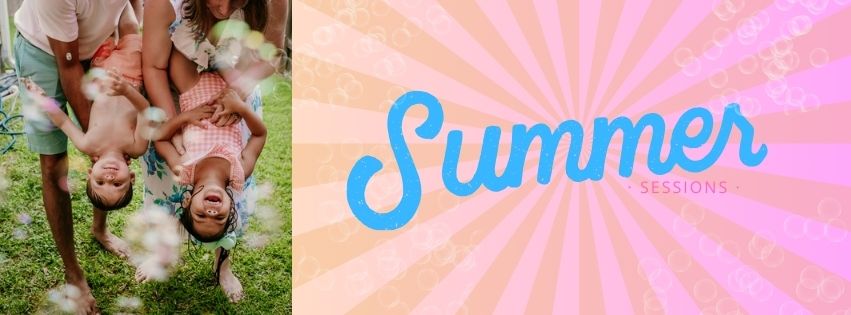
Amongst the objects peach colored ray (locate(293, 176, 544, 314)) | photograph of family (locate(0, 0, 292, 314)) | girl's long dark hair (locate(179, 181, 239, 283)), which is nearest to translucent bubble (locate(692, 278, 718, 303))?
peach colored ray (locate(293, 176, 544, 314))

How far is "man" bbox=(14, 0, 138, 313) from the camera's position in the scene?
193 cm

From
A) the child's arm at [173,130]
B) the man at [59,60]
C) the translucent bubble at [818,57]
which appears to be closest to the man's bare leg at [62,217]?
the man at [59,60]

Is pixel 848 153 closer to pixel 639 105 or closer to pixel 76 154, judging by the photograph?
pixel 639 105

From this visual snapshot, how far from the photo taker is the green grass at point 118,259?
208 cm

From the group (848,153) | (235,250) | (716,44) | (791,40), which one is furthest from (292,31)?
(848,153)

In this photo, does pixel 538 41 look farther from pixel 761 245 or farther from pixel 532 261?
pixel 761 245

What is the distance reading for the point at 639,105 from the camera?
92.6 inches

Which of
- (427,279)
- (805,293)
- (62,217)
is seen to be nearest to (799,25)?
(805,293)

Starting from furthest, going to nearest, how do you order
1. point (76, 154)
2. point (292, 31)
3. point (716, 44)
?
point (716, 44)
point (292, 31)
point (76, 154)

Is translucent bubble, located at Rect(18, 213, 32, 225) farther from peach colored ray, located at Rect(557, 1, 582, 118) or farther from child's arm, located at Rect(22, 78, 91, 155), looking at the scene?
peach colored ray, located at Rect(557, 1, 582, 118)

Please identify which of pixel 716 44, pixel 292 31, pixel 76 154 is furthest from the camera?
pixel 716 44

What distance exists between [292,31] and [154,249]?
667 mm

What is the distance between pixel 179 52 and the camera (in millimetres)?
2023

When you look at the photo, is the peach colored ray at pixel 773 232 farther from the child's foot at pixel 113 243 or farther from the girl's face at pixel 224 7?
the child's foot at pixel 113 243
